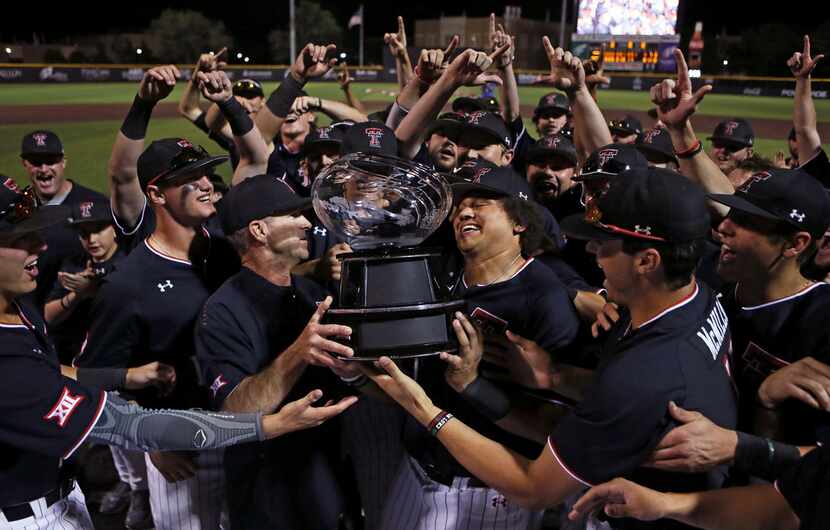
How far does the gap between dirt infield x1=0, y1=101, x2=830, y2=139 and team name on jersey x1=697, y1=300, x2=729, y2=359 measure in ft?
61.5

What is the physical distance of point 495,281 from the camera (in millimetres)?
3027

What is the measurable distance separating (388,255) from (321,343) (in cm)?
37

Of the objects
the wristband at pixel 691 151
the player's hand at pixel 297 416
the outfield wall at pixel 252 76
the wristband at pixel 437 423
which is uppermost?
the wristband at pixel 691 151

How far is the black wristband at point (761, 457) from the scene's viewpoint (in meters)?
2.11

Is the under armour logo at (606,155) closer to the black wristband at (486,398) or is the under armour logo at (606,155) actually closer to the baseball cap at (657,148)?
the baseball cap at (657,148)

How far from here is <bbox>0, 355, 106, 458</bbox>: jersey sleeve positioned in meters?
2.19

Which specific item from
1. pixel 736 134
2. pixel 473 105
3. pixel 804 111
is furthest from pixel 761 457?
pixel 473 105

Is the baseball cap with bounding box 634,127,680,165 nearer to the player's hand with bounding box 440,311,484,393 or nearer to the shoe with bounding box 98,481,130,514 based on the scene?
the player's hand with bounding box 440,311,484,393

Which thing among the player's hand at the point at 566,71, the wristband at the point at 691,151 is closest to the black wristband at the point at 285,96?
the player's hand at the point at 566,71

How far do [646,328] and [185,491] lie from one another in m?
2.35

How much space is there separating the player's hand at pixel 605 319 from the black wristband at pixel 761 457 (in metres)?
0.88

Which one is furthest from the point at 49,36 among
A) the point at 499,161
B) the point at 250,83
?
the point at 499,161

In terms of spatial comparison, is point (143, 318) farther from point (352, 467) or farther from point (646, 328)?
point (646, 328)

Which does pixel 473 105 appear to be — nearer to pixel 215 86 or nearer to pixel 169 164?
pixel 215 86
